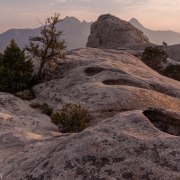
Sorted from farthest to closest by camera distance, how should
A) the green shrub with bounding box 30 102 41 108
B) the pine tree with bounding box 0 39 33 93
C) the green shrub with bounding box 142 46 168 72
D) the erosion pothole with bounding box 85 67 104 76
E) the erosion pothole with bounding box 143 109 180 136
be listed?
the green shrub with bounding box 142 46 168 72, the erosion pothole with bounding box 85 67 104 76, the pine tree with bounding box 0 39 33 93, the green shrub with bounding box 30 102 41 108, the erosion pothole with bounding box 143 109 180 136

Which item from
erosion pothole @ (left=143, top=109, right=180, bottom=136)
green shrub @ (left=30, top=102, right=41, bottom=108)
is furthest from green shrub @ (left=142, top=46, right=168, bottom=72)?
erosion pothole @ (left=143, top=109, right=180, bottom=136)

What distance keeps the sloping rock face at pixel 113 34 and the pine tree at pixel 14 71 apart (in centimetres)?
6299

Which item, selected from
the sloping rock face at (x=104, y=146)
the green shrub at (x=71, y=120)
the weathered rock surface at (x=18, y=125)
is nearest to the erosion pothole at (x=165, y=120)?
the sloping rock face at (x=104, y=146)

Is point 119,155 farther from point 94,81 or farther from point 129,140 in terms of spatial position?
point 94,81

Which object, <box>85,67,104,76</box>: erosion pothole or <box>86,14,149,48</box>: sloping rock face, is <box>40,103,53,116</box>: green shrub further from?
<box>86,14,149,48</box>: sloping rock face

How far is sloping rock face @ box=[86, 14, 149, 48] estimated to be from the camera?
85.5 meters

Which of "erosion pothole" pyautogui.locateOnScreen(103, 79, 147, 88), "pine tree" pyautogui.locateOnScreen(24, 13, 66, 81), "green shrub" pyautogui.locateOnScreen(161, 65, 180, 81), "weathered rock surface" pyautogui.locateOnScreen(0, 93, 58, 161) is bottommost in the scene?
"green shrub" pyautogui.locateOnScreen(161, 65, 180, 81)

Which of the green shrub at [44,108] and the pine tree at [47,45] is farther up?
the pine tree at [47,45]

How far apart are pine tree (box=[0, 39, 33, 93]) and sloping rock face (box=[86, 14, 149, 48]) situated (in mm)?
62986

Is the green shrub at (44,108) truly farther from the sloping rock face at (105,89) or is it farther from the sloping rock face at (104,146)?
the sloping rock face at (104,146)

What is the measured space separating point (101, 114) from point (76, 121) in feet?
7.71

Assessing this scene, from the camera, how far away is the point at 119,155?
6.35m

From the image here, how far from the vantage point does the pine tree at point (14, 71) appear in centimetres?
2373

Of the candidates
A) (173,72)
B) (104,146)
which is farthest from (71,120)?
(173,72)
